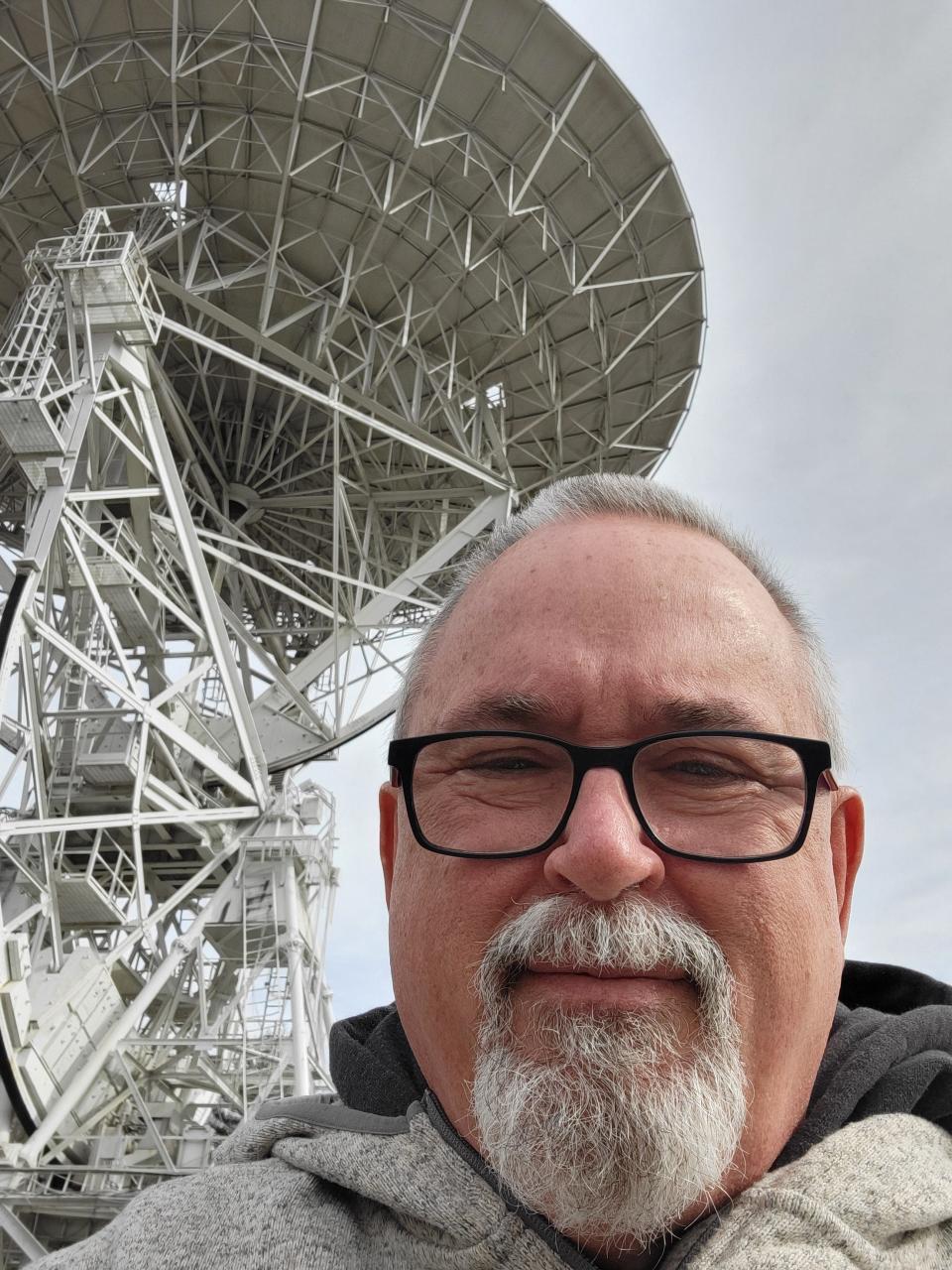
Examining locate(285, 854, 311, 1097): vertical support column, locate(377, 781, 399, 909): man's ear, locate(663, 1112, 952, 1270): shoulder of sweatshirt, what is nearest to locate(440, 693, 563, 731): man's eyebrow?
locate(377, 781, 399, 909): man's ear

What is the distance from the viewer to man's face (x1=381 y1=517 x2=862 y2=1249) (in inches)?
53.1

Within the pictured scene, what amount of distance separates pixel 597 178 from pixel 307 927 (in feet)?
39.7

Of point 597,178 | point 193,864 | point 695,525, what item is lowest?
point 193,864

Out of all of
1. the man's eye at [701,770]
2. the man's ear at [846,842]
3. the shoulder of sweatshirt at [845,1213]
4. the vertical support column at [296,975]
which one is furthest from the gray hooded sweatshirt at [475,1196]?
the vertical support column at [296,975]

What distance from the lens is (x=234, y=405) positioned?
54.2 feet

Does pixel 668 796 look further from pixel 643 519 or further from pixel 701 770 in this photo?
pixel 643 519

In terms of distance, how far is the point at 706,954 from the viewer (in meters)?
1.33

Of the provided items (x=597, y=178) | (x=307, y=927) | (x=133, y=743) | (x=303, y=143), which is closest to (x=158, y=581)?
(x=133, y=743)

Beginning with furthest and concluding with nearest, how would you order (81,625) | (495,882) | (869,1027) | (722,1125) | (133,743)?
1. (81,625)
2. (133,743)
3. (869,1027)
4. (495,882)
5. (722,1125)

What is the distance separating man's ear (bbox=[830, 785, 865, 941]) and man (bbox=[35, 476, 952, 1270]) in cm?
1

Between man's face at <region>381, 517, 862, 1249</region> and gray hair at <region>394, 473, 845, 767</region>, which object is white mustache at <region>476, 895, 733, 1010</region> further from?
gray hair at <region>394, 473, 845, 767</region>

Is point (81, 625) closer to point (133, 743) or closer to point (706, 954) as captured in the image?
point (133, 743)

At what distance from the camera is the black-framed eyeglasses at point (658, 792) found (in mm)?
1419

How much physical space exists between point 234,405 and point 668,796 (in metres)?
16.3
